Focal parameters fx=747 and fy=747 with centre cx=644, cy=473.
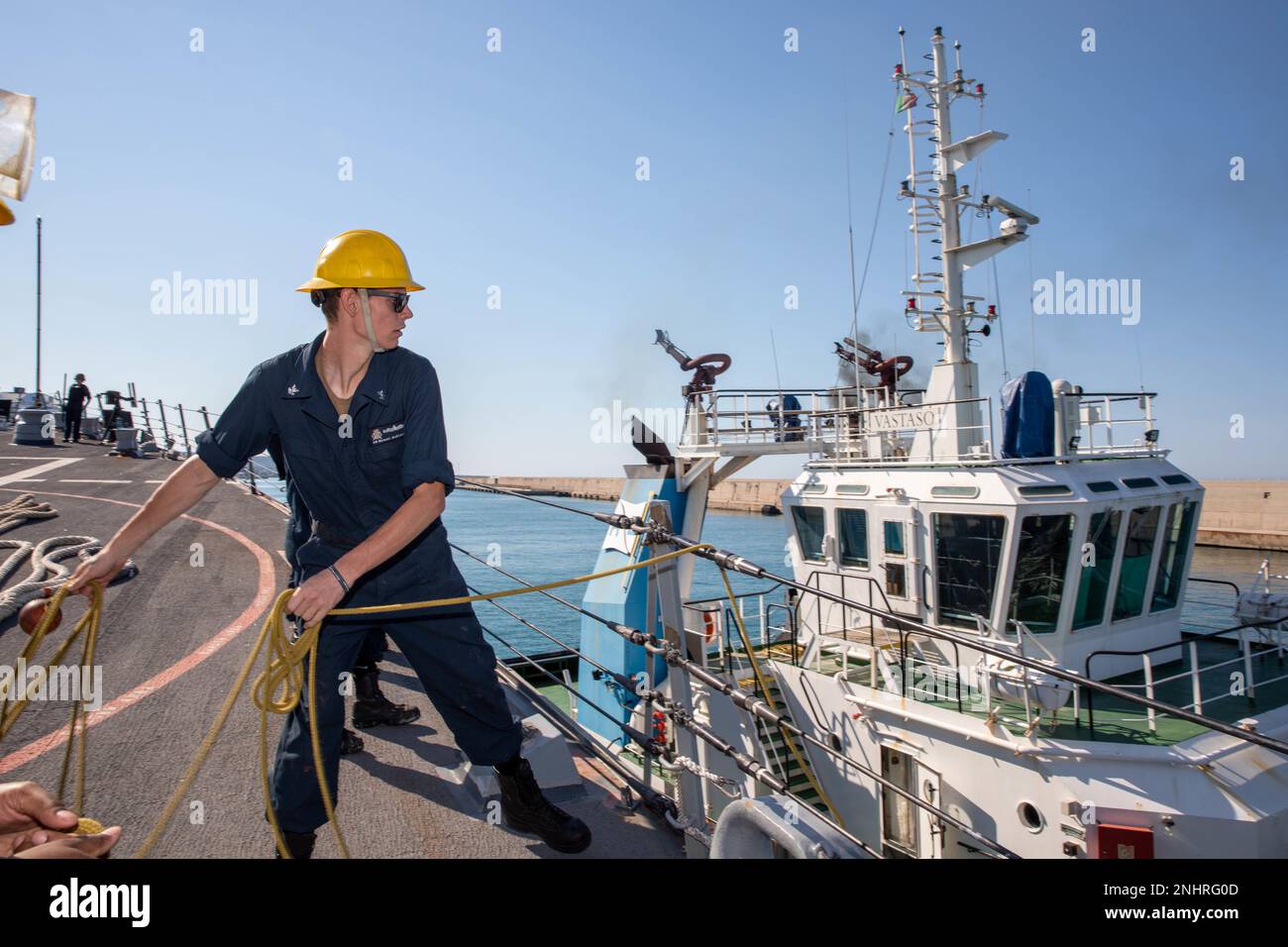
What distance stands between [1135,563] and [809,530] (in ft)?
13.6

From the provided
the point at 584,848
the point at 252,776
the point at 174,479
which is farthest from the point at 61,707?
the point at 584,848

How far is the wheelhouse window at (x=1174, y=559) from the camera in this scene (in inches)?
380

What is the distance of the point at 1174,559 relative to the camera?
979 cm

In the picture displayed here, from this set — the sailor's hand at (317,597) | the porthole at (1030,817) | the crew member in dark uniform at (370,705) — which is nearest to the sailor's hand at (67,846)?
the sailor's hand at (317,597)

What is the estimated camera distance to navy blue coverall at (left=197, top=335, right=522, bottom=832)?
2.66 m

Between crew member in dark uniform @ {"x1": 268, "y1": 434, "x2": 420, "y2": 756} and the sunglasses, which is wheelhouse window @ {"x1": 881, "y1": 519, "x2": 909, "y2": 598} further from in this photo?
the sunglasses

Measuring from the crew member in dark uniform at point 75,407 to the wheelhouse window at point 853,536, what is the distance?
18.0 m

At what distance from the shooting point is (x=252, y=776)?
134 inches

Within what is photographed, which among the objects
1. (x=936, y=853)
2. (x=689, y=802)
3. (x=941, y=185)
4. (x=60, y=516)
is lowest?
(x=936, y=853)

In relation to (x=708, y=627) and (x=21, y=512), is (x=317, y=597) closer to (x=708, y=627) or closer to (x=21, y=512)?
(x=21, y=512)

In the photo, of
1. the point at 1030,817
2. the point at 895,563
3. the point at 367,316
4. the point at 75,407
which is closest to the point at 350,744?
the point at 367,316

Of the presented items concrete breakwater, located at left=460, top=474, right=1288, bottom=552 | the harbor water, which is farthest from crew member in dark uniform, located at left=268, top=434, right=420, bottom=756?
concrete breakwater, located at left=460, top=474, right=1288, bottom=552
